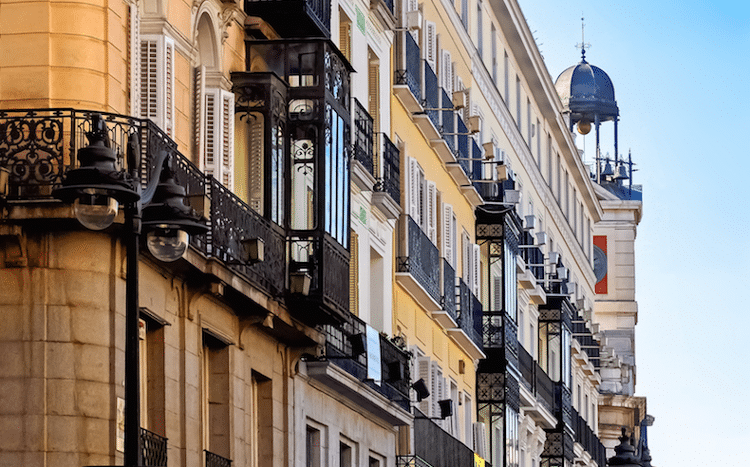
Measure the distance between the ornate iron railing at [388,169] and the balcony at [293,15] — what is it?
600 cm

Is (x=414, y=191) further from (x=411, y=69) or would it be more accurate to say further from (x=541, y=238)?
(x=541, y=238)

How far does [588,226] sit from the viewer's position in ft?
260

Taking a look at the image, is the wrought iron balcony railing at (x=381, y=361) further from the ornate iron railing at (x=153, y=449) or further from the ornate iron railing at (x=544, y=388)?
the ornate iron railing at (x=544, y=388)

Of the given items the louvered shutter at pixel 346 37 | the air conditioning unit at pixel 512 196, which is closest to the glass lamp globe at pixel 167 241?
the louvered shutter at pixel 346 37

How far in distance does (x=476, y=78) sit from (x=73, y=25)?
28.1 m

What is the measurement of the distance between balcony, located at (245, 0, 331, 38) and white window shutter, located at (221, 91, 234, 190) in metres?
1.95

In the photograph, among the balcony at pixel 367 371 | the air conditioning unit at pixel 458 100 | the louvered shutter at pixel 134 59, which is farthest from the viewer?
the air conditioning unit at pixel 458 100

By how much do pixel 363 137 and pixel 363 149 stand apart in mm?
197

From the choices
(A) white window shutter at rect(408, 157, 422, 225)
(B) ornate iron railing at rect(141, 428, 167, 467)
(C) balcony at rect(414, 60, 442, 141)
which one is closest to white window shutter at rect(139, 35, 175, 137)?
(B) ornate iron railing at rect(141, 428, 167, 467)

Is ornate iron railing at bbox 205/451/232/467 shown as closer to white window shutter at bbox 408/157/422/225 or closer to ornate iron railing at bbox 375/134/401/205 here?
ornate iron railing at bbox 375/134/401/205

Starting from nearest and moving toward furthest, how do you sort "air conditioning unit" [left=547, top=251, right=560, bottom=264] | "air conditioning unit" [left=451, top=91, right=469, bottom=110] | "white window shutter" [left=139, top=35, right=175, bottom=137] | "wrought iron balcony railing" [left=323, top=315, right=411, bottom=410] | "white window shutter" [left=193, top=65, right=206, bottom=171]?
"white window shutter" [left=139, top=35, right=175, bottom=137] → "white window shutter" [left=193, top=65, right=206, bottom=171] → "wrought iron balcony railing" [left=323, top=315, right=411, bottom=410] → "air conditioning unit" [left=451, top=91, right=469, bottom=110] → "air conditioning unit" [left=547, top=251, right=560, bottom=264]

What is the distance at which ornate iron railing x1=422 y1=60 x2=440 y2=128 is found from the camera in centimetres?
4165

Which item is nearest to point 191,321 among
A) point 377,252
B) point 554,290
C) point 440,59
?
point 377,252

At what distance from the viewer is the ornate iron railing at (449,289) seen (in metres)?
42.2
